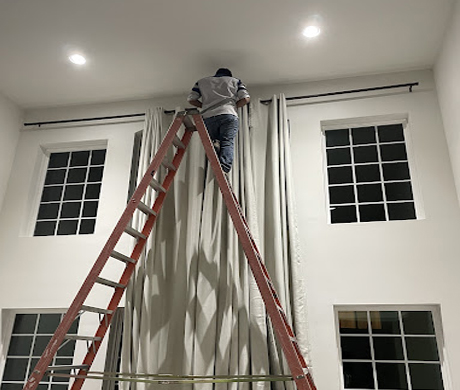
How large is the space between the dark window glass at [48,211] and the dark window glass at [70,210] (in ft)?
0.26

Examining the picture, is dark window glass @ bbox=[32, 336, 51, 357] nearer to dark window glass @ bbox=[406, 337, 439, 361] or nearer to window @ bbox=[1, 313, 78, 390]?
window @ bbox=[1, 313, 78, 390]

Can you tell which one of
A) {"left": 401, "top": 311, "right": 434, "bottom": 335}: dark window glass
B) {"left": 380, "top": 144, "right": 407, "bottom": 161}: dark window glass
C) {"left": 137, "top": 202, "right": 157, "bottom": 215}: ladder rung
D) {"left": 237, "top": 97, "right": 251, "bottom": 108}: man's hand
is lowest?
{"left": 401, "top": 311, "right": 434, "bottom": 335}: dark window glass

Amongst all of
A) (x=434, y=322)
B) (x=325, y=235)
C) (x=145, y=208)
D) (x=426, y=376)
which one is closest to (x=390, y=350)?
(x=426, y=376)

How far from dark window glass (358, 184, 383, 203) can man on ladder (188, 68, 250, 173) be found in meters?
1.32

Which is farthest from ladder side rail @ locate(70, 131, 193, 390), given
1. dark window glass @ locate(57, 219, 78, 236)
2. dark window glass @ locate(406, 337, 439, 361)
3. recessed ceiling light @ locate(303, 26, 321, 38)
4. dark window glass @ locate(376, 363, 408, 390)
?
dark window glass @ locate(406, 337, 439, 361)

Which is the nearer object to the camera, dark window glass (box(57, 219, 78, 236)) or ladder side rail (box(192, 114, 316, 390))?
ladder side rail (box(192, 114, 316, 390))

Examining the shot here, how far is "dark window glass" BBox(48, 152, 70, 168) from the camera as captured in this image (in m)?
4.59

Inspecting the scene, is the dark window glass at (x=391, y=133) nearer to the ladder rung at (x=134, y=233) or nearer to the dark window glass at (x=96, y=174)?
the ladder rung at (x=134, y=233)

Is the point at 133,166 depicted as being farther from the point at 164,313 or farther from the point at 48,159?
the point at 164,313

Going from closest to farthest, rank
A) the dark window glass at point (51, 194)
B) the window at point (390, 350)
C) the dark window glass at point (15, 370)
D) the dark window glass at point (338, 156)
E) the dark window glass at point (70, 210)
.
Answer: the window at point (390, 350), the dark window glass at point (15, 370), the dark window glass at point (338, 156), the dark window glass at point (70, 210), the dark window glass at point (51, 194)

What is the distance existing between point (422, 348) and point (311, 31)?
280 cm

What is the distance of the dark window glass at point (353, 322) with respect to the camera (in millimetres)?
3334

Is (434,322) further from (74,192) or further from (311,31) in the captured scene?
(74,192)

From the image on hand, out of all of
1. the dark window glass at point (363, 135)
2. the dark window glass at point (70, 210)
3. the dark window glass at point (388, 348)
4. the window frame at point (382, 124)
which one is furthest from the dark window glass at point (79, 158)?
the dark window glass at point (388, 348)
